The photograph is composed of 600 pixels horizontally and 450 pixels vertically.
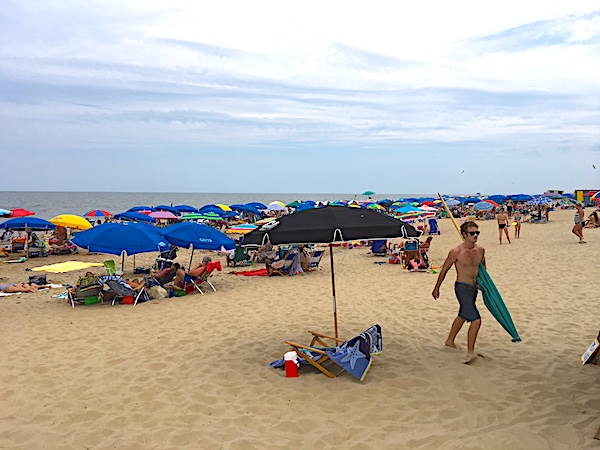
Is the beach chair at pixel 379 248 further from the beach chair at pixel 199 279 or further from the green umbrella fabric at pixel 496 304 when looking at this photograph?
the green umbrella fabric at pixel 496 304

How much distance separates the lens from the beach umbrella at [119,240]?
8883 mm

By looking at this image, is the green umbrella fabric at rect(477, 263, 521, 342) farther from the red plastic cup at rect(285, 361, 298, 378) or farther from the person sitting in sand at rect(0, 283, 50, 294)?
the person sitting in sand at rect(0, 283, 50, 294)

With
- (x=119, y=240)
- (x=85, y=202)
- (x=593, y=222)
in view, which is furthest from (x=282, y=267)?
(x=85, y=202)

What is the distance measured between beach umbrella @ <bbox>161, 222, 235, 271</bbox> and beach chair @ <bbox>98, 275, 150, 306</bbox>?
48.8 inches

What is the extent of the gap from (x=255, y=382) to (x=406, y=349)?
1909 mm

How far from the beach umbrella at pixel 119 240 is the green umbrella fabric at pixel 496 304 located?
20.5ft

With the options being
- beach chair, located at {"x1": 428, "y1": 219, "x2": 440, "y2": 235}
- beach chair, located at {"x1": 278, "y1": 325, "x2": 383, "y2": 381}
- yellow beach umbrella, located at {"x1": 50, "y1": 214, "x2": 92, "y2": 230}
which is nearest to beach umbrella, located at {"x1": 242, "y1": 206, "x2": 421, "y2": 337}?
beach chair, located at {"x1": 278, "y1": 325, "x2": 383, "y2": 381}

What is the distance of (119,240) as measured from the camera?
8977 millimetres

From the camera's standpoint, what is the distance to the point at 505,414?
3820mm

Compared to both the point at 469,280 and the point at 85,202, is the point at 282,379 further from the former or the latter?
the point at 85,202

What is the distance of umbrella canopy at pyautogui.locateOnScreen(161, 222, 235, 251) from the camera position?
9.48 m

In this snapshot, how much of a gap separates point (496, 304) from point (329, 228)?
75.7 inches

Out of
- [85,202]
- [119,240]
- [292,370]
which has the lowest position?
[85,202]

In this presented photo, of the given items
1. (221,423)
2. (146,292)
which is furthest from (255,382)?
(146,292)
